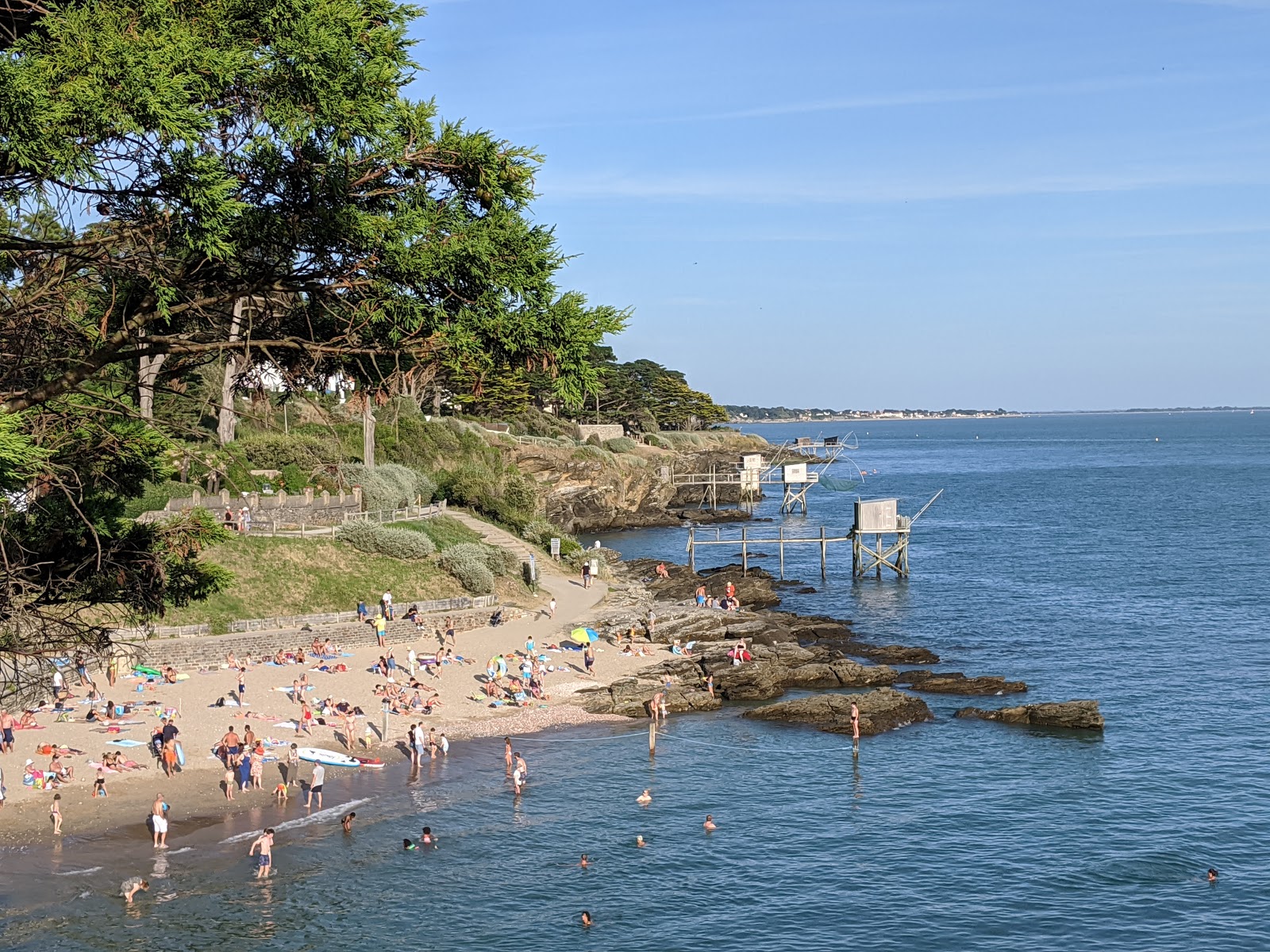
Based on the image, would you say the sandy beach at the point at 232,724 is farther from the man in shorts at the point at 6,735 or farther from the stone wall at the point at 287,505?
the stone wall at the point at 287,505

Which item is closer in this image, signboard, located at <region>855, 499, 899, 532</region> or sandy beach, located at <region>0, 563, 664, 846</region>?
sandy beach, located at <region>0, 563, 664, 846</region>

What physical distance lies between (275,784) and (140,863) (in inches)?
214

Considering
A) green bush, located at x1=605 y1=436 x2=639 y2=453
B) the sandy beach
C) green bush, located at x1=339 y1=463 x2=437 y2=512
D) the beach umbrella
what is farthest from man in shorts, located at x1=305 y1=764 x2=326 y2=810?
green bush, located at x1=605 y1=436 x2=639 y2=453

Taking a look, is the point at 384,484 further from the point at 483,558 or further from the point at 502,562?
the point at 502,562

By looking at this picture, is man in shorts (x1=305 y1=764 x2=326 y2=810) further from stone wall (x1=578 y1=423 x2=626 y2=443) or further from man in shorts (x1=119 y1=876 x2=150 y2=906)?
stone wall (x1=578 y1=423 x2=626 y2=443)

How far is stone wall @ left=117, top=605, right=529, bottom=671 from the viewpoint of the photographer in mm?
38406

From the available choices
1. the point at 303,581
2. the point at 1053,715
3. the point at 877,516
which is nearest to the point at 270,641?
the point at 303,581

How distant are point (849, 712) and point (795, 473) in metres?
68.6

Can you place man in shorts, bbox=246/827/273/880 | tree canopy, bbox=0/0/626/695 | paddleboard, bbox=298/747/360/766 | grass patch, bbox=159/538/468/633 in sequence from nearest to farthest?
tree canopy, bbox=0/0/626/695 < man in shorts, bbox=246/827/273/880 < paddleboard, bbox=298/747/360/766 < grass patch, bbox=159/538/468/633

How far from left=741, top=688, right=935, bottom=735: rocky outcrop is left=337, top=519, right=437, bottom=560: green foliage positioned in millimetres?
19091

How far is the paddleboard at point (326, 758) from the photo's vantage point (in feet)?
104

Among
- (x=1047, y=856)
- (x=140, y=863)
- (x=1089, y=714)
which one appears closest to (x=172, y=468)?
(x=140, y=863)

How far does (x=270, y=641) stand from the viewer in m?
40.9

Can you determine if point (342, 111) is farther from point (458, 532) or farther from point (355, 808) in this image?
point (458, 532)
